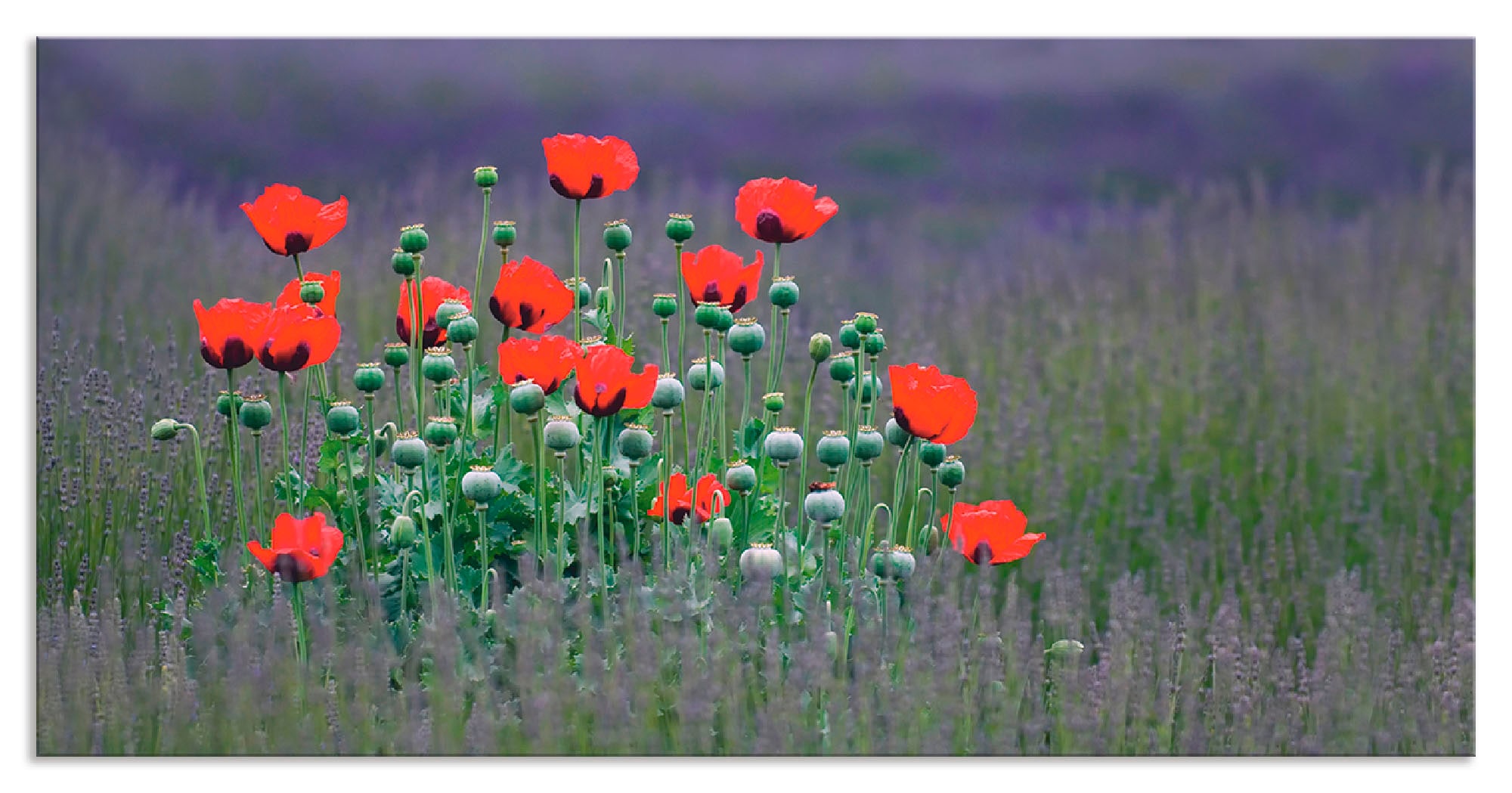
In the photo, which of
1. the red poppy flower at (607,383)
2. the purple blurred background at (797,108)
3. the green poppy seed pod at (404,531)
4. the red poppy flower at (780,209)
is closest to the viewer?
the red poppy flower at (607,383)

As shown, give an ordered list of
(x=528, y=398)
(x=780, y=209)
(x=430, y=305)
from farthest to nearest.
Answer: (x=430, y=305) → (x=780, y=209) → (x=528, y=398)

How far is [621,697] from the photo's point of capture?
2295 mm

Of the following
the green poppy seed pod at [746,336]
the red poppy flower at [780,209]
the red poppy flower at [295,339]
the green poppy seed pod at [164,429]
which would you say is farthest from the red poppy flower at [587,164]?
the green poppy seed pod at [164,429]

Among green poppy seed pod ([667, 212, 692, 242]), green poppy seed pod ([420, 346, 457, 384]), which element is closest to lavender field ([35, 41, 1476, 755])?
green poppy seed pod ([667, 212, 692, 242])

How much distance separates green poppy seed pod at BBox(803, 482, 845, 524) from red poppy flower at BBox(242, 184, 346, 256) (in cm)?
74

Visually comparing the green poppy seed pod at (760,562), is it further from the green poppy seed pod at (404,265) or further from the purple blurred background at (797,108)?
the purple blurred background at (797,108)

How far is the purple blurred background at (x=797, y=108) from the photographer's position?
2887 millimetres

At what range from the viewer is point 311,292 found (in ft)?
7.80

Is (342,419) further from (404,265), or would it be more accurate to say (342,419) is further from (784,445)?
(784,445)

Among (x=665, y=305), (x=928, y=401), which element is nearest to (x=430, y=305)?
(x=665, y=305)

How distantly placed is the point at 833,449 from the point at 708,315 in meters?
0.25

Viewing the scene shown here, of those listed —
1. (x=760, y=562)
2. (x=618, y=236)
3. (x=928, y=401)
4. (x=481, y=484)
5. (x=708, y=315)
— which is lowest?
(x=760, y=562)

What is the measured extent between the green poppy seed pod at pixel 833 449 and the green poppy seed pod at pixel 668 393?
202mm
